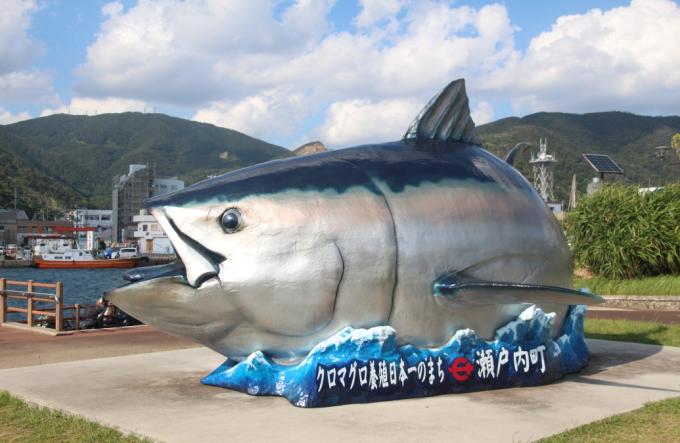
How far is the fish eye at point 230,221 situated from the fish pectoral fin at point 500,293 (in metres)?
2.05

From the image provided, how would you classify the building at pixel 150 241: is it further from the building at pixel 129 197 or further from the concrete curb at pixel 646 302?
the concrete curb at pixel 646 302

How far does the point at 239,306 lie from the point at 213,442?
125 cm

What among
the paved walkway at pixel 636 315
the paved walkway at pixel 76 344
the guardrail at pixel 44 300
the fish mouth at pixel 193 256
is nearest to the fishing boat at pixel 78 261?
the guardrail at pixel 44 300

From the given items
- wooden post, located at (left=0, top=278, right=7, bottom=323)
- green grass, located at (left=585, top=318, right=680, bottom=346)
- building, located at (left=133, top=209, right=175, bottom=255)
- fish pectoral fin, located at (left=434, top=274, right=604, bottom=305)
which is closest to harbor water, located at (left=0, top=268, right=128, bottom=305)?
building, located at (left=133, top=209, right=175, bottom=255)

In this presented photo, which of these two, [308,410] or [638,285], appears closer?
[308,410]

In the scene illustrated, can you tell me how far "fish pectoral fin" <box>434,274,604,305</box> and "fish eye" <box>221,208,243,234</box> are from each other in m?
2.05

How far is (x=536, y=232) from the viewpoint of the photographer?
26.1ft

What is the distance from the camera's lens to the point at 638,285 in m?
20.9


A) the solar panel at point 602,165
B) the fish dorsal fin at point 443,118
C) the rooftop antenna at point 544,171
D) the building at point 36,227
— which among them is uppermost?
the rooftop antenna at point 544,171

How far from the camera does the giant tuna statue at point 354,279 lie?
6258mm

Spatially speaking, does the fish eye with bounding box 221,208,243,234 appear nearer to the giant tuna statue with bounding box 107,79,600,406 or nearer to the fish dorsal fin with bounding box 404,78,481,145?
the giant tuna statue with bounding box 107,79,600,406

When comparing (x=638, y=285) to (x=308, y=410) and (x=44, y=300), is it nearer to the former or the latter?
(x=44, y=300)

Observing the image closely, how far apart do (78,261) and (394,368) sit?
6121 centimetres

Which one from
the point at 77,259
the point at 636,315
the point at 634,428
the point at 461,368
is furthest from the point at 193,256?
the point at 77,259
